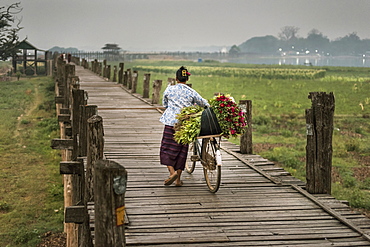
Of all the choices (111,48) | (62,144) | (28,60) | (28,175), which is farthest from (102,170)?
(111,48)

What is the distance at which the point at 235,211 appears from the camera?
6.29m

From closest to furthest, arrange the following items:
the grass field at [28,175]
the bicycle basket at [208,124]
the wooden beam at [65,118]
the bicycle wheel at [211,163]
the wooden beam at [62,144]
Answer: the bicycle basket at [208,124]
the bicycle wheel at [211,163]
the wooden beam at [62,144]
the grass field at [28,175]
the wooden beam at [65,118]

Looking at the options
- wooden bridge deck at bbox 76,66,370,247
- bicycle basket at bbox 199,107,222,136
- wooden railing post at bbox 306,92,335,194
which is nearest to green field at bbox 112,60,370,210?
wooden bridge deck at bbox 76,66,370,247

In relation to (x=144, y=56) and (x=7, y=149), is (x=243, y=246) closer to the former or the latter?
(x=7, y=149)

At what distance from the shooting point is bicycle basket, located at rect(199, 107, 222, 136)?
682cm

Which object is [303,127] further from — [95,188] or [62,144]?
[95,188]

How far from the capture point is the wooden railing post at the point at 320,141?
7.12 meters

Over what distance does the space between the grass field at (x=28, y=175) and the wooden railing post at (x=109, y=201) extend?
24.4 ft

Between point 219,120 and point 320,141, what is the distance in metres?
1.36

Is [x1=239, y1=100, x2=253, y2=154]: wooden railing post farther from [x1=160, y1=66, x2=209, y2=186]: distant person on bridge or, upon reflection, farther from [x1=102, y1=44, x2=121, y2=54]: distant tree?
[x1=102, y1=44, x2=121, y2=54]: distant tree

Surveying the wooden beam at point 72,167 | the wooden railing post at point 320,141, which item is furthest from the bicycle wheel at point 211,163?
the wooden beam at point 72,167

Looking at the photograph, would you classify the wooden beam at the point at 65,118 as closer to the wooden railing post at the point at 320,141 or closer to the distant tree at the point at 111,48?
the wooden railing post at the point at 320,141

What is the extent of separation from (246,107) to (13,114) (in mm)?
21305

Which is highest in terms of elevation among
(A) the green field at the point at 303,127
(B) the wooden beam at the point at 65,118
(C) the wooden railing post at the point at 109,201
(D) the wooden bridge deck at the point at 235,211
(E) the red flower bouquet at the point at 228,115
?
(E) the red flower bouquet at the point at 228,115
